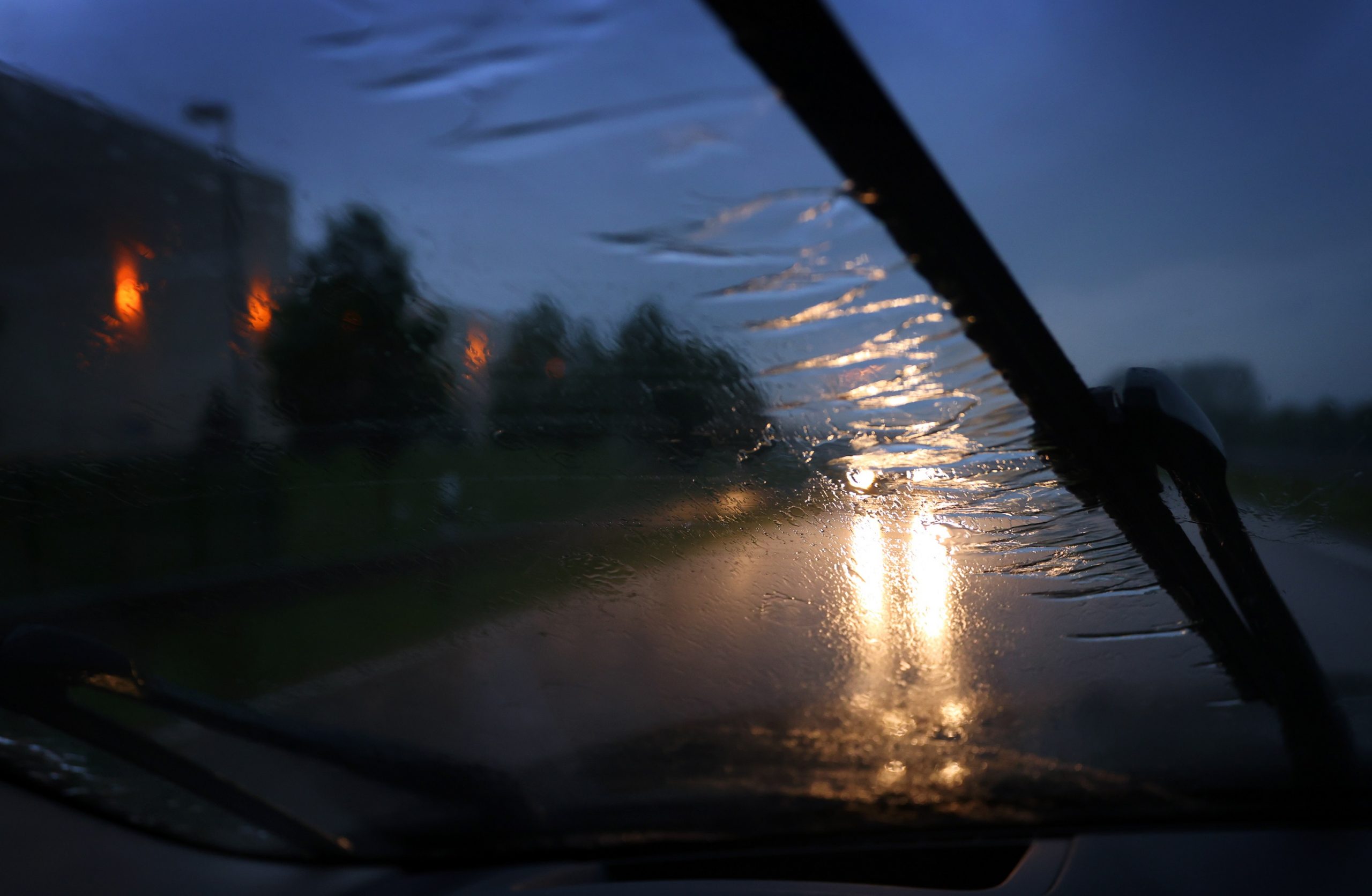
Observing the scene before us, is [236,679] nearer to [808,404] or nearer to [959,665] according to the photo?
[808,404]

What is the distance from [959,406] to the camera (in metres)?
2.88

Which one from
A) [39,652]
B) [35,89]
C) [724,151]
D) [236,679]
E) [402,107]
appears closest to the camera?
[724,151]

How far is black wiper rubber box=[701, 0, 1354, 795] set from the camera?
184 cm

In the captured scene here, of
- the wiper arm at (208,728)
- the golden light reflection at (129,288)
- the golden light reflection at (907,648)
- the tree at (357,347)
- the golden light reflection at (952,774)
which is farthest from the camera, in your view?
the golden light reflection at (129,288)

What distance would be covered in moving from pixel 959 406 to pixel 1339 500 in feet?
3.98

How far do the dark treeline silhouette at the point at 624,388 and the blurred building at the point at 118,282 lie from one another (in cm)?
80

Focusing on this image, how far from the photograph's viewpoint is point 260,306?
10.0 feet

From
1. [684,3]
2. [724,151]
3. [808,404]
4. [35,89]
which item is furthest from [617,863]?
[35,89]

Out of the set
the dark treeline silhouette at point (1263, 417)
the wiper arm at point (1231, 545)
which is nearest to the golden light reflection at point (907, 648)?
the wiper arm at point (1231, 545)

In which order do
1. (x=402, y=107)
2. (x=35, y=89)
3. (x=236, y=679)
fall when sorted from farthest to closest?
(x=236, y=679) < (x=35, y=89) < (x=402, y=107)

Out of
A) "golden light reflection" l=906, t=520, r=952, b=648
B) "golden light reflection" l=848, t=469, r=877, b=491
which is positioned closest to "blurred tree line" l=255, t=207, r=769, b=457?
"golden light reflection" l=848, t=469, r=877, b=491

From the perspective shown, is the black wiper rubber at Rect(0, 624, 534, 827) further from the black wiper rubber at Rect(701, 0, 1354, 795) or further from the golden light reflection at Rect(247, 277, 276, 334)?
the black wiper rubber at Rect(701, 0, 1354, 795)

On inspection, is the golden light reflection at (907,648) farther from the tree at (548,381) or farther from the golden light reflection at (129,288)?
the golden light reflection at (129,288)

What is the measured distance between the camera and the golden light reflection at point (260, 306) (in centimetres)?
302
